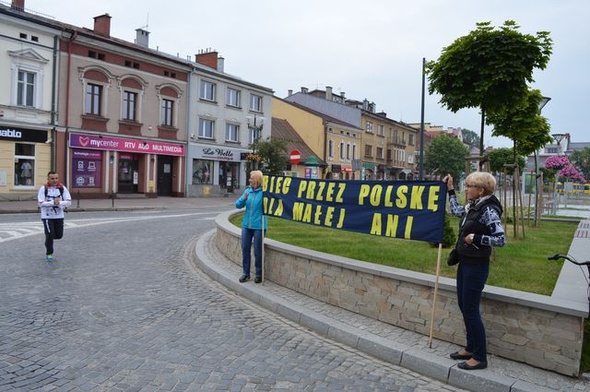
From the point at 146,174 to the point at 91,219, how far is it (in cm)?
1518

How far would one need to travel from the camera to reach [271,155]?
1318 inches

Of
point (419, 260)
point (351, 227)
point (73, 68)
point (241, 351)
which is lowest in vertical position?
point (241, 351)

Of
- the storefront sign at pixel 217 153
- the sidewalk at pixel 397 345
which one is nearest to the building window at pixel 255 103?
the storefront sign at pixel 217 153

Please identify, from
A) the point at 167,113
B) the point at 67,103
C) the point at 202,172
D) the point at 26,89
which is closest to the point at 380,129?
the point at 202,172

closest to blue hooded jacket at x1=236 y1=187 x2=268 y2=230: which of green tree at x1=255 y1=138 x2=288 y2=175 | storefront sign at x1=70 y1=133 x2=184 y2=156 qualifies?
storefront sign at x1=70 y1=133 x2=184 y2=156

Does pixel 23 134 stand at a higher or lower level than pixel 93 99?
lower

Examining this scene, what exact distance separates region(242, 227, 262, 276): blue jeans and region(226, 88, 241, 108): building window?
32949mm

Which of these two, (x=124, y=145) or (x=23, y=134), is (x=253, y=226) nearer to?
(x=23, y=134)

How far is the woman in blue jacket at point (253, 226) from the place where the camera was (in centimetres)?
787

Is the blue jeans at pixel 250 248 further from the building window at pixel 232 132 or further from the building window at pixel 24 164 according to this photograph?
the building window at pixel 232 132

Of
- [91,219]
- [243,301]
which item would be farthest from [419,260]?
[91,219]

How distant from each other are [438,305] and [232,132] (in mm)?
36321

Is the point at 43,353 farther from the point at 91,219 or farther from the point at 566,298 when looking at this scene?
the point at 91,219

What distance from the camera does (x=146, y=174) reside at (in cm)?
3256
